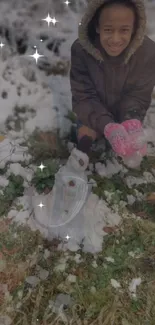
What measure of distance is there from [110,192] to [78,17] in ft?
2.16

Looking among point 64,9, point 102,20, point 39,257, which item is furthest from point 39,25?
point 39,257

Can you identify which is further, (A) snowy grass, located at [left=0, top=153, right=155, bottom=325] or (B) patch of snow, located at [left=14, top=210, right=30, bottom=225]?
(B) patch of snow, located at [left=14, top=210, right=30, bottom=225]

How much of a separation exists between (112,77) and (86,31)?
19cm

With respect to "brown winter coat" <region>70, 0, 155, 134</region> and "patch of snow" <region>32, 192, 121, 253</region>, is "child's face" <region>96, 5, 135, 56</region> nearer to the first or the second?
"brown winter coat" <region>70, 0, 155, 134</region>

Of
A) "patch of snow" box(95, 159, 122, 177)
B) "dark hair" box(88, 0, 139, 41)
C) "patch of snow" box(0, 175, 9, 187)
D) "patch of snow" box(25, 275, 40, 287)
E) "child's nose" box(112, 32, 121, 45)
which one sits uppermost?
"dark hair" box(88, 0, 139, 41)

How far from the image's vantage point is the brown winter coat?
4.54 ft

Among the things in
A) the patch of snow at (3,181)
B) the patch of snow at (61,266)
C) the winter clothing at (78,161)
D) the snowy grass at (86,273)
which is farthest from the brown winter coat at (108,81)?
the patch of snow at (61,266)

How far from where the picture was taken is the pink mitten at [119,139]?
1.39 m

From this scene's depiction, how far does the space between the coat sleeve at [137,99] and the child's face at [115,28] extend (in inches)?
5.9

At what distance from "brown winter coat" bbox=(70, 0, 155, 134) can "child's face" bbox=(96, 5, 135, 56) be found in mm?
25

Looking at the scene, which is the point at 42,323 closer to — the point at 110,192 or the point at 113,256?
the point at 113,256

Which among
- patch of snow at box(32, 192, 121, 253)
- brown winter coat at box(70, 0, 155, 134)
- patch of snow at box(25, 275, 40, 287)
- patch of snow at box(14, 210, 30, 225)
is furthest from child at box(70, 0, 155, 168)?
patch of snow at box(25, 275, 40, 287)

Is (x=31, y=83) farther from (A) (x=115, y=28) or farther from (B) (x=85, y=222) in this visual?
(B) (x=85, y=222)

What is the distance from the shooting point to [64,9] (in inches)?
57.1
